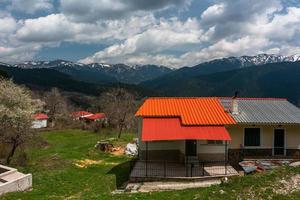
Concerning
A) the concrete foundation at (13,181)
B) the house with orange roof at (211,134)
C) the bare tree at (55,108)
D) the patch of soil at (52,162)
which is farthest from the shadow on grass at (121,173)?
the bare tree at (55,108)

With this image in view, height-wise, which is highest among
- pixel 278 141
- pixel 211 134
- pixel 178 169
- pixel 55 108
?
pixel 211 134

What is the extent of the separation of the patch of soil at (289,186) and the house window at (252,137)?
33.7 ft

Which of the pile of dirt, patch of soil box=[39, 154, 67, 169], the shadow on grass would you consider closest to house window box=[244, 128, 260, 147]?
the shadow on grass

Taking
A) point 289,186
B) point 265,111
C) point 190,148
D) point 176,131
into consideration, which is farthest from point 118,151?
point 289,186

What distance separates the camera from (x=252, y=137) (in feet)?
95.1

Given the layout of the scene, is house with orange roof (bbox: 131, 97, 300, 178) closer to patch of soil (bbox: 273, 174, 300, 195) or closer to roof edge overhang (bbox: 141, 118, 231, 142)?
roof edge overhang (bbox: 141, 118, 231, 142)

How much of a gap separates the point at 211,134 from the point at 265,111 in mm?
7941

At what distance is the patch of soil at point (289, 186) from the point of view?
56.6 feet

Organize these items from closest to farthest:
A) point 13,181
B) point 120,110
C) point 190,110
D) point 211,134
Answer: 1. point 13,181
2. point 211,134
3. point 190,110
4. point 120,110

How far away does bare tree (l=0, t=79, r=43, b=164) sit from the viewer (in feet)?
97.3

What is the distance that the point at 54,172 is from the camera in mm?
27891

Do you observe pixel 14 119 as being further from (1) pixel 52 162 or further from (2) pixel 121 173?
(2) pixel 121 173

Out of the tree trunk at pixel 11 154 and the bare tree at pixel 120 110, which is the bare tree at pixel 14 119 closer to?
the tree trunk at pixel 11 154

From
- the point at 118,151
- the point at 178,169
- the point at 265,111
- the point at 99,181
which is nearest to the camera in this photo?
the point at 178,169
